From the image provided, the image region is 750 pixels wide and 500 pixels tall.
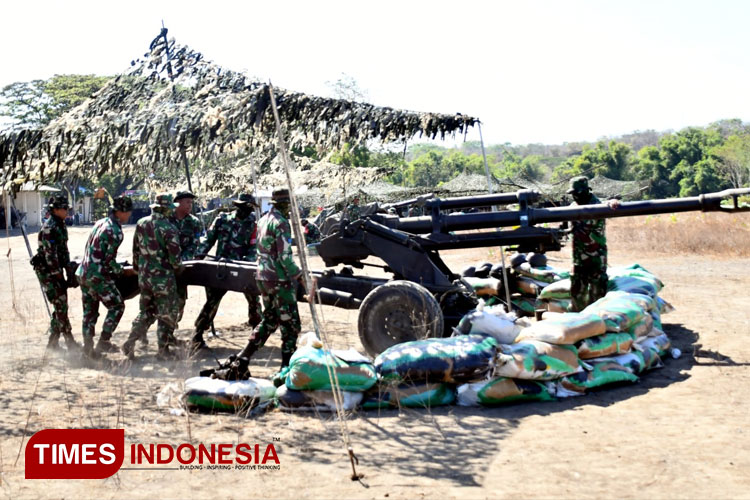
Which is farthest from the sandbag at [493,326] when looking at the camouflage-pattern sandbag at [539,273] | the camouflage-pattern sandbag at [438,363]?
the camouflage-pattern sandbag at [539,273]

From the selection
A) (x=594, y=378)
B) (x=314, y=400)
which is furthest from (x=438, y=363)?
(x=594, y=378)

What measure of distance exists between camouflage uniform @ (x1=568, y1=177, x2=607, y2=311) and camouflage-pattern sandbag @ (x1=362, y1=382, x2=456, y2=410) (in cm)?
303

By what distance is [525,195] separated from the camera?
7.67 meters

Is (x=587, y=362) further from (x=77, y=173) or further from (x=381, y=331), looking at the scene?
(x=77, y=173)

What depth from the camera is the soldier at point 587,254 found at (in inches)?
320

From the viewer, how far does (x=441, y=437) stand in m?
5.14

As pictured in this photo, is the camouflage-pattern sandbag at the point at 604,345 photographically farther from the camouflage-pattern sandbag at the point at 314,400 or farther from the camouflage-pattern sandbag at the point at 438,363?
the camouflage-pattern sandbag at the point at 314,400

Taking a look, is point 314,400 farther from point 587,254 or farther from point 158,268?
point 587,254

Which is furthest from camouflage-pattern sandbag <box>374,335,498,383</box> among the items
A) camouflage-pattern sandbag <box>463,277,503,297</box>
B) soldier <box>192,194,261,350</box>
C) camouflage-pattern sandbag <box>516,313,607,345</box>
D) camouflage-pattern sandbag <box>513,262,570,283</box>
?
camouflage-pattern sandbag <box>513,262,570,283</box>

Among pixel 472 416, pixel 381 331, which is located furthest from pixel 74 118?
pixel 472 416

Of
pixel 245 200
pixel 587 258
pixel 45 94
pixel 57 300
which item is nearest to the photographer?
pixel 587 258

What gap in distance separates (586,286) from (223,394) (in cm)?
436

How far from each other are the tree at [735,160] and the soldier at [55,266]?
183ft

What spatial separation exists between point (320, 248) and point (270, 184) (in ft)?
44.2
